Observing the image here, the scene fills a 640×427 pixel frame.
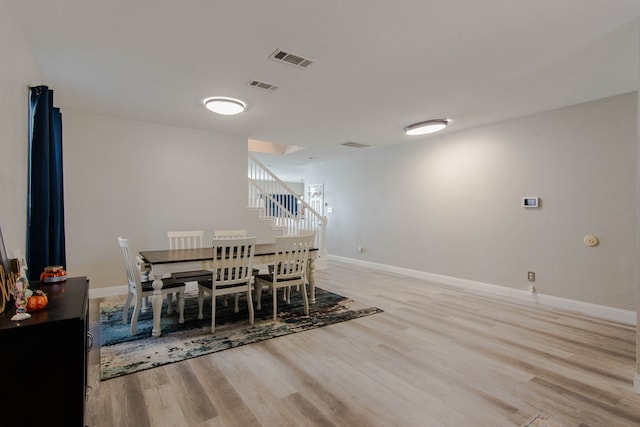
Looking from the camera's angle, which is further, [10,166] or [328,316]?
[328,316]

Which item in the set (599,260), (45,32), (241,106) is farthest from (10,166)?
(599,260)

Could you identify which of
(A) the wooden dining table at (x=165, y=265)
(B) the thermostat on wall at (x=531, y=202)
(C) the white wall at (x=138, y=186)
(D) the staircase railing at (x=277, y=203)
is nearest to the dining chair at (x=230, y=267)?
(A) the wooden dining table at (x=165, y=265)

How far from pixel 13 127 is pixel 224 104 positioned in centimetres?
194

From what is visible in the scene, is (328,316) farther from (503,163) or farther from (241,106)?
(503,163)

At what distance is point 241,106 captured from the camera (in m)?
3.75

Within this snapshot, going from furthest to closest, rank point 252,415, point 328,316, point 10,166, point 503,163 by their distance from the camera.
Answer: point 503,163 → point 328,316 → point 10,166 → point 252,415

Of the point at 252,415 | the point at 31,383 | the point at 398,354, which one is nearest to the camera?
the point at 31,383

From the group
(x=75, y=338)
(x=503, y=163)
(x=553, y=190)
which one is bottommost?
(x=75, y=338)

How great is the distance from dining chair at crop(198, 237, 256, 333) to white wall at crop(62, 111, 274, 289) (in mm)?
1962

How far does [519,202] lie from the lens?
4.43 metres

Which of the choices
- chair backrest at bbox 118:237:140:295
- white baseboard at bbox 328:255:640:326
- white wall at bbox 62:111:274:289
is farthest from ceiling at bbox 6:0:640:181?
white baseboard at bbox 328:255:640:326

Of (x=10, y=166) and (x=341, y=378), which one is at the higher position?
(x=10, y=166)

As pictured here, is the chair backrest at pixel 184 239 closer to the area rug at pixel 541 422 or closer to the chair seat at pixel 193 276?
the chair seat at pixel 193 276

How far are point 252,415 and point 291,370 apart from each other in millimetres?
575
